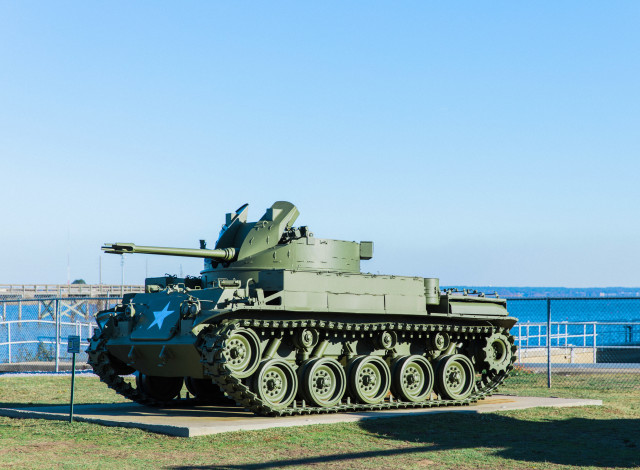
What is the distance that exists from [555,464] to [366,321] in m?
6.70

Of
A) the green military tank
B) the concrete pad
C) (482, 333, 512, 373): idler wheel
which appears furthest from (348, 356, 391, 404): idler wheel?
(482, 333, 512, 373): idler wheel

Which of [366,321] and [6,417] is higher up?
[366,321]

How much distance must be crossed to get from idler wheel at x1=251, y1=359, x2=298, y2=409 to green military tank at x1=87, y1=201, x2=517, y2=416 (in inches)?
1.0

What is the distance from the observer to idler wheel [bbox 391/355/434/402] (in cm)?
1884

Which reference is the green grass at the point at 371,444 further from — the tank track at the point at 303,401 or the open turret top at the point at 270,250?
the open turret top at the point at 270,250

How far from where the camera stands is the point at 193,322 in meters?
16.2

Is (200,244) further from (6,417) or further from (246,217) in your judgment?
(6,417)

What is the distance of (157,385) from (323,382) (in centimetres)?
403

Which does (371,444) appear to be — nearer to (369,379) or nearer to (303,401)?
(303,401)

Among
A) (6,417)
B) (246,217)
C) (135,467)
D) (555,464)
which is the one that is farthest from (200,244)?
(555,464)

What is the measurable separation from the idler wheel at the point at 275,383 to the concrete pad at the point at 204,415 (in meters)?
0.44

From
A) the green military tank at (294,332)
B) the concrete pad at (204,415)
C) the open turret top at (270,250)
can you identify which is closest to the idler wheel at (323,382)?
the green military tank at (294,332)

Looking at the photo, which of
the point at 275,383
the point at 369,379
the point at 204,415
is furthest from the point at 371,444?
the point at 369,379

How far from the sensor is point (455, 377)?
20000mm
